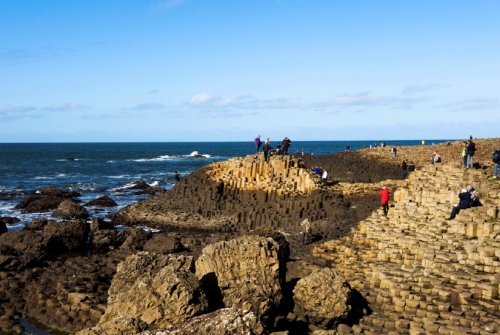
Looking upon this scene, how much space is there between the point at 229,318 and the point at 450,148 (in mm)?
60512

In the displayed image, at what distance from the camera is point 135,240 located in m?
27.7

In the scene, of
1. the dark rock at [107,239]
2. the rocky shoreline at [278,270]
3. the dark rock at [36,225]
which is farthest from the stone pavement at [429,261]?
the dark rock at [36,225]

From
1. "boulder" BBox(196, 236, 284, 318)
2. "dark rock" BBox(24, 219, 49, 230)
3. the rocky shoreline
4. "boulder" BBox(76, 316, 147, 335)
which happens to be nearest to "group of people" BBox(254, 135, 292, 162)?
the rocky shoreline

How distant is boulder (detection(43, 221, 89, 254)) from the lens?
2702 cm

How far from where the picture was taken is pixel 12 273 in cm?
2227

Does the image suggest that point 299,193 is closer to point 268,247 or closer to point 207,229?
point 207,229

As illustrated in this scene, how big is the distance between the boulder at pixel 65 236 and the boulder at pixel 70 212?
9.39m

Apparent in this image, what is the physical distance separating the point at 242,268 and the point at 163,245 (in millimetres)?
11940

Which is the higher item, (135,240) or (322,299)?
(322,299)

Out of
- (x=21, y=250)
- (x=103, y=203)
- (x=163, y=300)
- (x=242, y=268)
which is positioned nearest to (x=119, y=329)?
(x=163, y=300)

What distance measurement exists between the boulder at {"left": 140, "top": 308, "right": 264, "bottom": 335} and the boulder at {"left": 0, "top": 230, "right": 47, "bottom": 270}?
1637cm

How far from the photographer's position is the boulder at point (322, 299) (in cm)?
1462

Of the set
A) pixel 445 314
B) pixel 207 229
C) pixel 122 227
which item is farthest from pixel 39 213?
pixel 445 314

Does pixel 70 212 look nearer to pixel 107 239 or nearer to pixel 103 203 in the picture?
pixel 103 203
